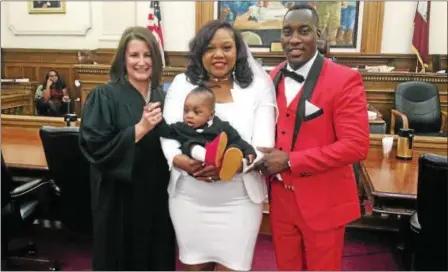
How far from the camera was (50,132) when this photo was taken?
223 cm

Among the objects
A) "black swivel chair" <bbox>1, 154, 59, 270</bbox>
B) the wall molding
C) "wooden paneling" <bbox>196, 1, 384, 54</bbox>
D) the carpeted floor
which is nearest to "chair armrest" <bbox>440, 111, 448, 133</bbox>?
"wooden paneling" <bbox>196, 1, 384, 54</bbox>

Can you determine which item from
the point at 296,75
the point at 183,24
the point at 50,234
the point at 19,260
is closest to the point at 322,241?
the point at 296,75

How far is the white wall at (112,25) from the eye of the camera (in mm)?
6121

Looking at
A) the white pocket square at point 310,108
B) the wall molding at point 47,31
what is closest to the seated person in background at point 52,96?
the wall molding at point 47,31

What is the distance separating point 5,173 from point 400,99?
4392 millimetres

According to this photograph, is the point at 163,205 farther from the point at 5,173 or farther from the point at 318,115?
the point at 5,173

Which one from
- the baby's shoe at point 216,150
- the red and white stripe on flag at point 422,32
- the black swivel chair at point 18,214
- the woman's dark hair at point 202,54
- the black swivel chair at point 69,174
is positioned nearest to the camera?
the baby's shoe at point 216,150

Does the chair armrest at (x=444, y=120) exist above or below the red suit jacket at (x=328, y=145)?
below

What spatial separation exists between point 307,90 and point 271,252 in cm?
161

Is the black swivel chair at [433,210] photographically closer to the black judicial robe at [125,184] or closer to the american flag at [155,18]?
the black judicial robe at [125,184]

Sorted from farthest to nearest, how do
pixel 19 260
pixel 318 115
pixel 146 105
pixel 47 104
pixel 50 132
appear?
pixel 47 104
pixel 19 260
pixel 50 132
pixel 146 105
pixel 318 115

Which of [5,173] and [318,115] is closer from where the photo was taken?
[318,115]

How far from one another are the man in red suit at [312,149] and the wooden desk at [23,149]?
146 cm

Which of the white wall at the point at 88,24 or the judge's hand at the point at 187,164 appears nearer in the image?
the judge's hand at the point at 187,164
